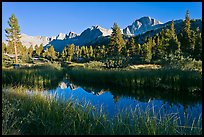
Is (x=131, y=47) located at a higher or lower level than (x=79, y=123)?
higher

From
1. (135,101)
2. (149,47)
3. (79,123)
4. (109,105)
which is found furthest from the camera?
(149,47)

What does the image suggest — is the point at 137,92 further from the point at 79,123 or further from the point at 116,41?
the point at 116,41

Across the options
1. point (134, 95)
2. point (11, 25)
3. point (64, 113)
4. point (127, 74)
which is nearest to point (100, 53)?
point (11, 25)

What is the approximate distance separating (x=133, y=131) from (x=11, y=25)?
41.0 m

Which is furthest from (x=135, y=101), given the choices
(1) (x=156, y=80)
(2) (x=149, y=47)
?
(2) (x=149, y=47)

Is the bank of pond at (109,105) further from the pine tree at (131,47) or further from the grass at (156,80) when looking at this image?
the pine tree at (131,47)

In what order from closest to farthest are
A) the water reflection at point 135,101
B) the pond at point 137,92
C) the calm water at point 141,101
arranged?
1. the water reflection at point 135,101
2. the calm water at point 141,101
3. the pond at point 137,92

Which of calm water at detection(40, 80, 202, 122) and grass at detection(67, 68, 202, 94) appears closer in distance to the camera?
calm water at detection(40, 80, 202, 122)

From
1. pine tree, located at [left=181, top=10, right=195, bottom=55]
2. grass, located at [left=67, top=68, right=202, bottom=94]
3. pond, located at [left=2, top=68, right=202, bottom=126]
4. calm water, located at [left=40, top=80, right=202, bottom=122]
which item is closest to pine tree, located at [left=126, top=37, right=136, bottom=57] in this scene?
pine tree, located at [left=181, top=10, right=195, bottom=55]

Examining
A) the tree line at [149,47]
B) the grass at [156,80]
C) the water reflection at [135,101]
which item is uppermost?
the tree line at [149,47]

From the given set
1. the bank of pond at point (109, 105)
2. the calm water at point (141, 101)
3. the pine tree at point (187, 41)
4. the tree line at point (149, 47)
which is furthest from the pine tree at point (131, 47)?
the calm water at point (141, 101)

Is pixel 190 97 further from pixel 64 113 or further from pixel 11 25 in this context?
pixel 11 25

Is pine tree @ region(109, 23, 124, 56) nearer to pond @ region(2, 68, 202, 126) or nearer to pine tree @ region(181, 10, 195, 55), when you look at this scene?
pine tree @ region(181, 10, 195, 55)

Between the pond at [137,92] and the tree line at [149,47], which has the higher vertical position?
the tree line at [149,47]
